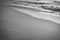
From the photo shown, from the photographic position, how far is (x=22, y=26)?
1.85 meters

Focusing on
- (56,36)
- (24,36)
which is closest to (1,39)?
(24,36)

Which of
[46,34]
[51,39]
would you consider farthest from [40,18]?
[51,39]

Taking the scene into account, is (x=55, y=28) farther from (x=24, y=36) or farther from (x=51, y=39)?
(x=24, y=36)

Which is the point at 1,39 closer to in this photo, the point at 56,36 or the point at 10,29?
the point at 10,29

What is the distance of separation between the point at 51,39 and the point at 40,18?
2.38 ft

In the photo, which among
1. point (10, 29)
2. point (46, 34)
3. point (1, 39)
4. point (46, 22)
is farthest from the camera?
point (46, 22)

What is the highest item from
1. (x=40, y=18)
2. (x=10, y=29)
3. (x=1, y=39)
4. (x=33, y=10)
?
(x=33, y=10)

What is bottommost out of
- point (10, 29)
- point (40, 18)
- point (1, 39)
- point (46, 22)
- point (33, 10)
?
point (1, 39)

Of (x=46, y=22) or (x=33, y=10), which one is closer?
(x=46, y=22)

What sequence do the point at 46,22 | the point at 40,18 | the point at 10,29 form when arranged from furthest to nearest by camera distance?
the point at 40,18 → the point at 46,22 → the point at 10,29

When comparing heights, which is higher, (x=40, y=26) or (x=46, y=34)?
(x=40, y=26)

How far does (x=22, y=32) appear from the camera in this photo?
164 cm

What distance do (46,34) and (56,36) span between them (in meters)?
0.14

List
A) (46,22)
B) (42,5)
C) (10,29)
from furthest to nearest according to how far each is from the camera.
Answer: (42,5) < (46,22) < (10,29)
